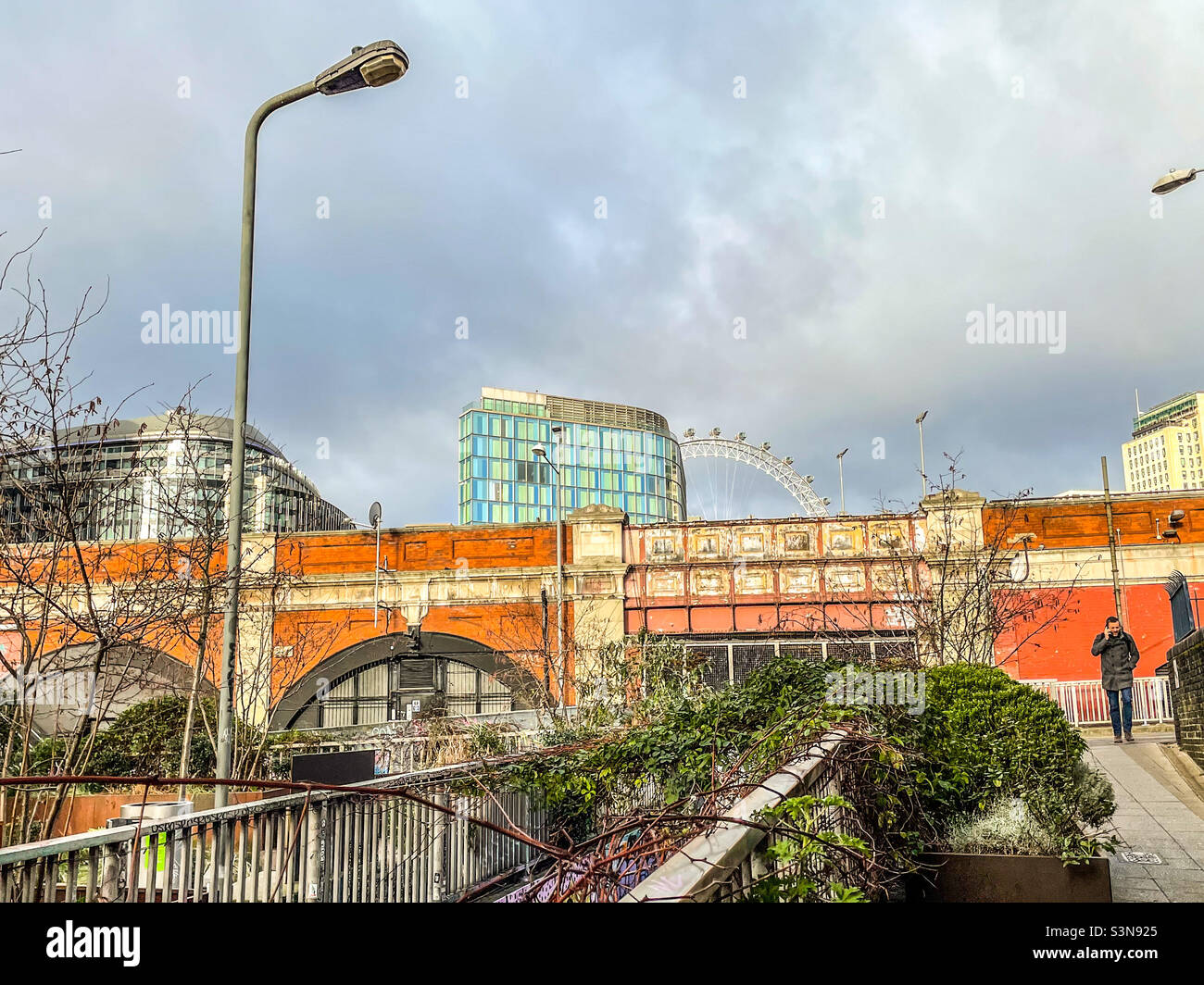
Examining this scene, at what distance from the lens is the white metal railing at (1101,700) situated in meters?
22.8

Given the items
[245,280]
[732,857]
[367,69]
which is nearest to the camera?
[732,857]

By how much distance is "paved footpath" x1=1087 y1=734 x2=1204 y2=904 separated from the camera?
26.7 feet

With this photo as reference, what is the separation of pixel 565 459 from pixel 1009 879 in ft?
365

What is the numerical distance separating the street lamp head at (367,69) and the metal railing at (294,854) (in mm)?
6176

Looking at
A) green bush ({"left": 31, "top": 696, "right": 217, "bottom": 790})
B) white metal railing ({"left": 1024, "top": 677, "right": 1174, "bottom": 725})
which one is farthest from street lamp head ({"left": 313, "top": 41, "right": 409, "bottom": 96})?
white metal railing ({"left": 1024, "top": 677, "right": 1174, "bottom": 725})

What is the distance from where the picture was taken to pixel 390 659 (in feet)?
108

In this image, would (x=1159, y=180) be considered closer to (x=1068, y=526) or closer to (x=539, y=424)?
(x=1068, y=526)

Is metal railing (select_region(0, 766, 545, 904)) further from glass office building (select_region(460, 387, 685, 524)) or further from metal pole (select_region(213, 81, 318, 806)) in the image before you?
glass office building (select_region(460, 387, 685, 524))

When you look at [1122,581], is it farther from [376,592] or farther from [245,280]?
[245,280]

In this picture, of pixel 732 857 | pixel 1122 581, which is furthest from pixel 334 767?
pixel 1122 581

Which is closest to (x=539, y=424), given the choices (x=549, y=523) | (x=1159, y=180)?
(x=549, y=523)

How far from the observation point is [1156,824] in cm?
1064

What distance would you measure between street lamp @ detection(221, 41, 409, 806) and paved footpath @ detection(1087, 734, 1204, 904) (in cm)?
733
